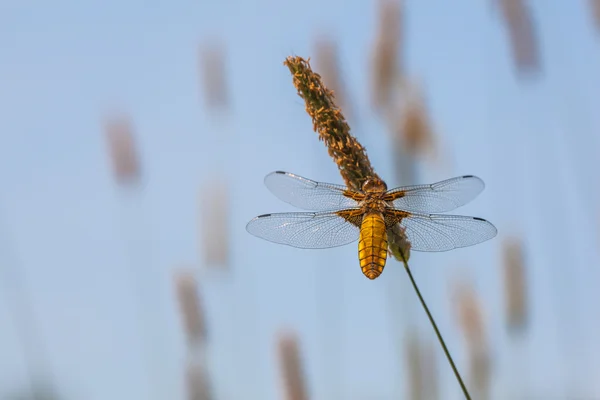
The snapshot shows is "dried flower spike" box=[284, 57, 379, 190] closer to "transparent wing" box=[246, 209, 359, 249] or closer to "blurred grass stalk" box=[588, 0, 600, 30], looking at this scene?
"transparent wing" box=[246, 209, 359, 249]

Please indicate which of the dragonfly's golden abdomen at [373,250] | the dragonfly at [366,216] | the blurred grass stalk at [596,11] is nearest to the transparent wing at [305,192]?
the dragonfly at [366,216]

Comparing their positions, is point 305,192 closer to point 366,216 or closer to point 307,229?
point 307,229

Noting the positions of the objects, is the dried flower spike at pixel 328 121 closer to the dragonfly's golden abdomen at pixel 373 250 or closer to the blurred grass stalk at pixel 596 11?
the dragonfly's golden abdomen at pixel 373 250

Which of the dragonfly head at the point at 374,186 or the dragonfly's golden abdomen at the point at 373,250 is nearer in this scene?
the dragonfly head at the point at 374,186

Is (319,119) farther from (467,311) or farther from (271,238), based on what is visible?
(467,311)

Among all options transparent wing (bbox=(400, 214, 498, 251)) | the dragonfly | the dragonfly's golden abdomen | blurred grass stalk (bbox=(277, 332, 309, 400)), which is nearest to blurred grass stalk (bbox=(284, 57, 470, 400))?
the dragonfly's golden abdomen
